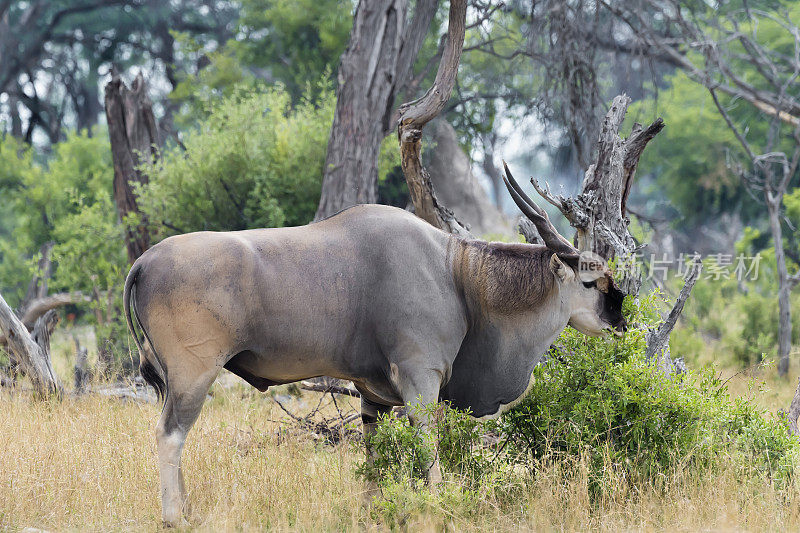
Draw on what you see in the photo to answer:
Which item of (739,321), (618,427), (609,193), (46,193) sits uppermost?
(609,193)

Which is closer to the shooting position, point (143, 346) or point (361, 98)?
point (143, 346)

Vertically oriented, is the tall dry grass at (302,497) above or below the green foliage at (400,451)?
below

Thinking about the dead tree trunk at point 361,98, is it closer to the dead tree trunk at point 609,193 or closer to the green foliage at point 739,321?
the dead tree trunk at point 609,193

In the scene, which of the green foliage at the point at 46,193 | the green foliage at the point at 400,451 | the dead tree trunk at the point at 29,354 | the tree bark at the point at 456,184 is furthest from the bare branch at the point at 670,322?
the tree bark at the point at 456,184

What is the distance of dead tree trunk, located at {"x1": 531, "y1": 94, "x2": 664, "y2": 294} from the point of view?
604cm

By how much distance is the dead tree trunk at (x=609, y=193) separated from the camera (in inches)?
238

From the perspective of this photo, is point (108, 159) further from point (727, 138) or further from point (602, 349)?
point (602, 349)

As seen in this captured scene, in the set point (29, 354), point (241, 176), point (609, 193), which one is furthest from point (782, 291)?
point (29, 354)

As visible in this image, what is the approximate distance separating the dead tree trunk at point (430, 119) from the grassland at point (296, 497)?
2274 millimetres

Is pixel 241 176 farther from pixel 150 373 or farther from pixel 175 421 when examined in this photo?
pixel 175 421

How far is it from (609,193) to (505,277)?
1718 mm

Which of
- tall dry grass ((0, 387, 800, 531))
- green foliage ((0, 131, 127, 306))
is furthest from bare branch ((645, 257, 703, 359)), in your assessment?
green foliage ((0, 131, 127, 306))

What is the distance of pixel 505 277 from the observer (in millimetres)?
5070

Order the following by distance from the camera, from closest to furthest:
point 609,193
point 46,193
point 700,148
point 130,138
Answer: point 609,193, point 130,138, point 46,193, point 700,148
